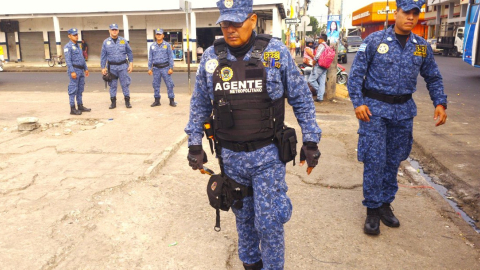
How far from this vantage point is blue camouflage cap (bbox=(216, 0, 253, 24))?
7.93 ft

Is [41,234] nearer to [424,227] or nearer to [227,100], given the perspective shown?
[227,100]

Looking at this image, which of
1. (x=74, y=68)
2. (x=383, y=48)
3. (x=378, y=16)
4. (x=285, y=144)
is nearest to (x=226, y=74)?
(x=285, y=144)

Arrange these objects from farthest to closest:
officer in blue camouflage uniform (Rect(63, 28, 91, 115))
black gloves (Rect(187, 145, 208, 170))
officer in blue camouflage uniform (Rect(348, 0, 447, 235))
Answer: officer in blue camouflage uniform (Rect(63, 28, 91, 115)), officer in blue camouflage uniform (Rect(348, 0, 447, 235)), black gloves (Rect(187, 145, 208, 170))

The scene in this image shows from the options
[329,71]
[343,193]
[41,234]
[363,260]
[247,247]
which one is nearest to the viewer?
[247,247]

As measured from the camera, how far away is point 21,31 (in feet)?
100

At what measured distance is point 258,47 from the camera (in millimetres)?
2510

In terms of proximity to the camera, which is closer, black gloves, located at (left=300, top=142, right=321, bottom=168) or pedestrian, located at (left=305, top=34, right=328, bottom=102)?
black gloves, located at (left=300, top=142, right=321, bottom=168)

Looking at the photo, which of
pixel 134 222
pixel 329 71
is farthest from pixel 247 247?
pixel 329 71

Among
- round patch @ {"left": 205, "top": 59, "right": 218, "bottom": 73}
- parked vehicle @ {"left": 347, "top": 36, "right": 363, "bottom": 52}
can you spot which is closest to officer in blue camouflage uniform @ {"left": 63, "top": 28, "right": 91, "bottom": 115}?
round patch @ {"left": 205, "top": 59, "right": 218, "bottom": 73}

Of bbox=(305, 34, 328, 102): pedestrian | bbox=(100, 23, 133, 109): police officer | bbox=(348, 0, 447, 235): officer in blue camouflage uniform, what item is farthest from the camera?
bbox=(305, 34, 328, 102): pedestrian

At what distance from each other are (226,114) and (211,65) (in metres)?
0.34

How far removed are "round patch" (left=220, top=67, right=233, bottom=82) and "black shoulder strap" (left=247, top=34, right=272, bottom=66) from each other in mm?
134

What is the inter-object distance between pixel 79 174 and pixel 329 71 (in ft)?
25.4

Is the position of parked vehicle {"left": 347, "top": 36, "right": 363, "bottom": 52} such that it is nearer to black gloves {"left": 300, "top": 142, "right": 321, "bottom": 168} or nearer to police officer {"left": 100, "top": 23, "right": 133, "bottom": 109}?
police officer {"left": 100, "top": 23, "right": 133, "bottom": 109}
